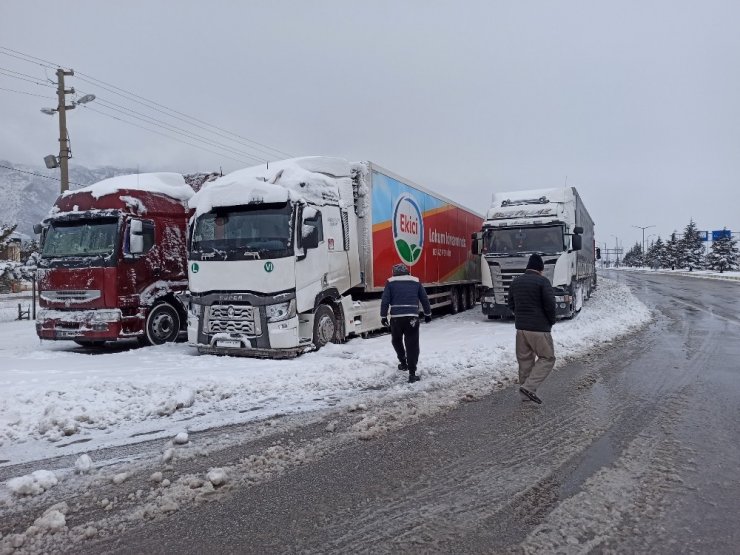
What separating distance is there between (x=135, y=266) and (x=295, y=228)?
3.89 meters

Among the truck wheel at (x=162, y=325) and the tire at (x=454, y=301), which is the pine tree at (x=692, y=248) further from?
the truck wheel at (x=162, y=325)

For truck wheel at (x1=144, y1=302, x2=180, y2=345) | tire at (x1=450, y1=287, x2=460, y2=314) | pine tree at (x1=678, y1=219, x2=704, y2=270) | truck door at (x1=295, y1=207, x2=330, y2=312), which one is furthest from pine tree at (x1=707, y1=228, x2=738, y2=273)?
truck wheel at (x1=144, y1=302, x2=180, y2=345)

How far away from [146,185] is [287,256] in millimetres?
4602

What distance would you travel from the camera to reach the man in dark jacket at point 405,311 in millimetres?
7410

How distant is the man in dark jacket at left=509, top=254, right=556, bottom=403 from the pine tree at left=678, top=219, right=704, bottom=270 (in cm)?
8350

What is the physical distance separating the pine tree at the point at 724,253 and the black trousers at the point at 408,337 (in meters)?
74.9

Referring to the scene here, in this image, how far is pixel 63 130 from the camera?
19578mm

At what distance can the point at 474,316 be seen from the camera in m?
17.0

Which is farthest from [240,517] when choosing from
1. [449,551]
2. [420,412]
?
[420,412]

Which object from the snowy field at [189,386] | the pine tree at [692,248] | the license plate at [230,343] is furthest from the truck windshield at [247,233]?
the pine tree at [692,248]

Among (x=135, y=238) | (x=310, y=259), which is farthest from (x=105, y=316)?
(x=310, y=259)

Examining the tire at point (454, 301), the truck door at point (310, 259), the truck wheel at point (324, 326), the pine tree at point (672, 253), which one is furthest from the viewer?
the pine tree at point (672, 253)

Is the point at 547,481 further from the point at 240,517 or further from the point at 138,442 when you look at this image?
the point at 138,442

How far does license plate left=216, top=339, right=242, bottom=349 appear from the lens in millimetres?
8594
